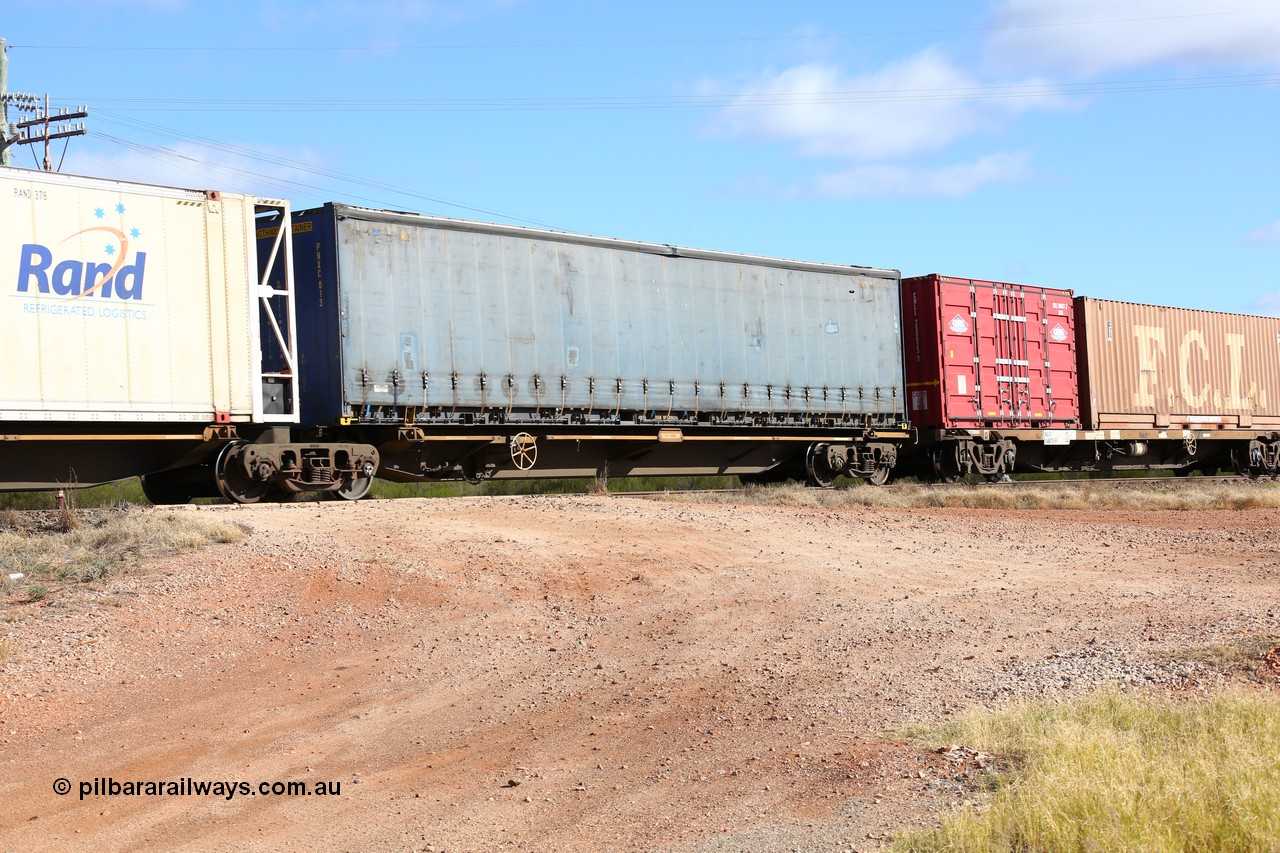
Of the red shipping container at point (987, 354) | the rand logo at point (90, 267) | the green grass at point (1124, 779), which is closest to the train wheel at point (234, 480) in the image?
the rand logo at point (90, 267)

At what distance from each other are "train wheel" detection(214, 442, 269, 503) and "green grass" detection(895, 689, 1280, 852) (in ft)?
34.9

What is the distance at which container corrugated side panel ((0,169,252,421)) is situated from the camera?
1259cm

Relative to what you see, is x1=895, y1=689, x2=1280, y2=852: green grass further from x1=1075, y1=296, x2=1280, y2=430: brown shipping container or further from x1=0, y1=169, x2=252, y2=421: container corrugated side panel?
x1=1075, y1=296, x2=1280, y2=430: brown shipping container

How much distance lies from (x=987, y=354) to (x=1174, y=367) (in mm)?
6643

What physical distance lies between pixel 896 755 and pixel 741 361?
14690mm

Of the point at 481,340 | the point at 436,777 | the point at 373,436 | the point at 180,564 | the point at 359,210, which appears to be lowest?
the point at 436,777

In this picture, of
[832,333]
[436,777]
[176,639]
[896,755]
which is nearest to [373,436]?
[176,639]

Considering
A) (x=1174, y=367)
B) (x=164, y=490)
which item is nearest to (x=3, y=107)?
(x=164, y=490)

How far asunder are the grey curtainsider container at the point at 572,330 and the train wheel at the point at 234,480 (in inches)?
50.2

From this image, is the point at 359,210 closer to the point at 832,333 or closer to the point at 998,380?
the point at 832,333

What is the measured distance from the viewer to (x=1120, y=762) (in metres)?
5.23

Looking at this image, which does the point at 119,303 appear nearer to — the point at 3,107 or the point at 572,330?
Answer: the point at 572,330

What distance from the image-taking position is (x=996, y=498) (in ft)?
66.5

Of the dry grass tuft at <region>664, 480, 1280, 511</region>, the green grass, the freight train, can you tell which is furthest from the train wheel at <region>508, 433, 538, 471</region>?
the green grass
